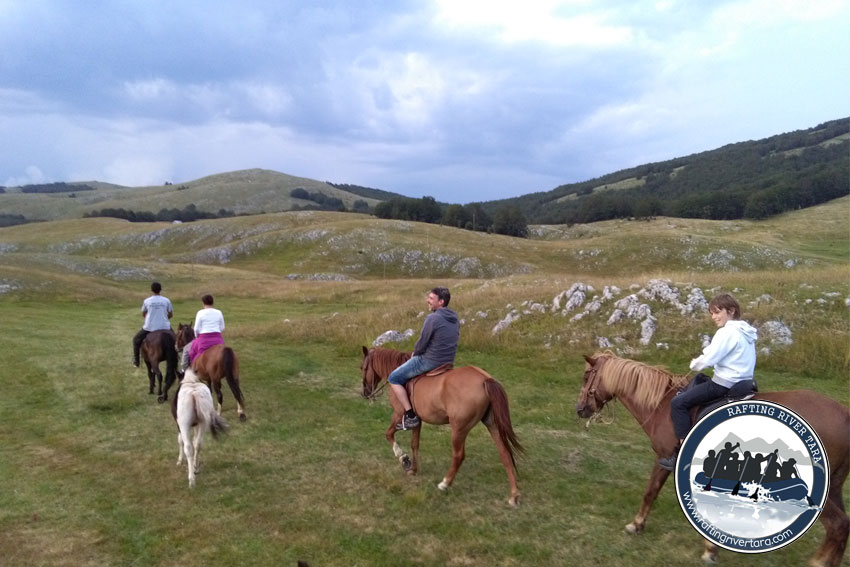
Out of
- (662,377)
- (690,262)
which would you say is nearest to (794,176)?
(690,262)

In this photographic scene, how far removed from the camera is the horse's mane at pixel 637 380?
22.0ft

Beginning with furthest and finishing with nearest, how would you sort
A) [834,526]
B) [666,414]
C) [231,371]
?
[231,371]
[666,414]
[834,526]

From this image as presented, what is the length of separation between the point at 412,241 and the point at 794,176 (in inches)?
4337

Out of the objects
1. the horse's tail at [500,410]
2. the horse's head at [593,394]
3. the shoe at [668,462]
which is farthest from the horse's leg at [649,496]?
the horse's tail at [500,410]

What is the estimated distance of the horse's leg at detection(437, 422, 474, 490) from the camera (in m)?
7.60

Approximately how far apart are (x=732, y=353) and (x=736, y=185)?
16857 centimetres

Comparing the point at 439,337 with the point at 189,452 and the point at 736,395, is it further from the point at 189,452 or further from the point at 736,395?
the point at 189,452

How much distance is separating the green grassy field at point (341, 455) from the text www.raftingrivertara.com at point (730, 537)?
1500mm

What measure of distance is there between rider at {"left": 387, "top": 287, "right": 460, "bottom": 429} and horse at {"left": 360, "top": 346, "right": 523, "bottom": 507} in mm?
152

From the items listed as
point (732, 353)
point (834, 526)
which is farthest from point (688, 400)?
point (834, 526)

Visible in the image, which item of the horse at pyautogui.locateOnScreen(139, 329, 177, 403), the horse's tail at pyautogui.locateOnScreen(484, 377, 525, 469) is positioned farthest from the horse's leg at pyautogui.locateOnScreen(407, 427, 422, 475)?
the horse at pyautogui.locateOnScreen(139, 329, 177, 403)

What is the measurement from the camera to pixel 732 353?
5.89 m

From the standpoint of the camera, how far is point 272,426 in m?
11.1

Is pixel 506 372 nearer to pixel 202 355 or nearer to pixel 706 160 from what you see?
pixel 202 355
